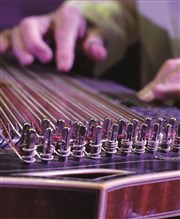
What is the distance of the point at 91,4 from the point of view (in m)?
1.44

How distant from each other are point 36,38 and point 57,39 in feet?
0.23

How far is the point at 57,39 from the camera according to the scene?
1.26 metres

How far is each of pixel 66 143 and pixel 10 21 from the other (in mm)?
1182

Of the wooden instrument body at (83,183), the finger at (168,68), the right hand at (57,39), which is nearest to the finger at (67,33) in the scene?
the right hand at (57,39)

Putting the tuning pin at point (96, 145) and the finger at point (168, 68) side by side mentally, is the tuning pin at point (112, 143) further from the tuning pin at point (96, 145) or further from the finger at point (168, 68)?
the finger at point (168, 68)

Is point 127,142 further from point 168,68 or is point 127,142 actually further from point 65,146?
point 168,68

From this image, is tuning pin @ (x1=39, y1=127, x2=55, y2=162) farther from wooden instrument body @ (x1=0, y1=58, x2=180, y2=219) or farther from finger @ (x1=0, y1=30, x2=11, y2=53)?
finger @ (x1=0, y1=30, x2=11, y2=53)

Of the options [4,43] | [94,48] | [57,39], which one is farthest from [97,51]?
[4,43]

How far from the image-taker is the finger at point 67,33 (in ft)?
4.03

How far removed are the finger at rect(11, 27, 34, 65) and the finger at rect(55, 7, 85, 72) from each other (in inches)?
3.3

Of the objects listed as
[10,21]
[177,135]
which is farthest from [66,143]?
[10,21]

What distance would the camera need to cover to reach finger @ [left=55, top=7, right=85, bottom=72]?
123 centimetres

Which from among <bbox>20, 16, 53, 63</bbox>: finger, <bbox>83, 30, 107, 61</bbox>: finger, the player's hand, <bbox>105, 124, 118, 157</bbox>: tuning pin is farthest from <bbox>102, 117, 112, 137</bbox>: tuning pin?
<bbox>83, 30, 107, 61</bbox>: finger

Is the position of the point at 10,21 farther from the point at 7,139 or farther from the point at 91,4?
the point at 7,139
